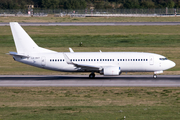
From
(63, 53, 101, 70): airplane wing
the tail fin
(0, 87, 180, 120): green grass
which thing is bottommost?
(0, 87, 180, 120): green grass

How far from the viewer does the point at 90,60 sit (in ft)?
140

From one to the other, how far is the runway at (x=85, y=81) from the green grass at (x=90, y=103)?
2596 millimetres

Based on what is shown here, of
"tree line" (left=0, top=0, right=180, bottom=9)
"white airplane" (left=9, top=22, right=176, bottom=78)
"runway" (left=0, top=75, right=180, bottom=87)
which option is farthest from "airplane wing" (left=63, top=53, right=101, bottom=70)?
"tree line" (left=0, top=0, right=180, bottom=9)

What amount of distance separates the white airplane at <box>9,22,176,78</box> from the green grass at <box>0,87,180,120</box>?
21.2 feet

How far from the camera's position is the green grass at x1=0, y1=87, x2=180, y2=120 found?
77.9ft

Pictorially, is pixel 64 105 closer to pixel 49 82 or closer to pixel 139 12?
pixel 49 82

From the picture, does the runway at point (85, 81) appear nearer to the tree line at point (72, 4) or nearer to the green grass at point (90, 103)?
the green grass at point (90, 103)

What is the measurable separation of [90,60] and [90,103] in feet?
48.0

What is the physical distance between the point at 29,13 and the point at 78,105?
134 metres

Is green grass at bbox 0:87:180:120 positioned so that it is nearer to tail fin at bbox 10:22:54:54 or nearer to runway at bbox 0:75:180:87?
runway at bbox 0:75:180:87

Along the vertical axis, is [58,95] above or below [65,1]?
below

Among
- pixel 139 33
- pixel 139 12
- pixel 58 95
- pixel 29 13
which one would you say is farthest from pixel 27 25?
pixel 58 95

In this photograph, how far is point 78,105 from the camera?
27891mm

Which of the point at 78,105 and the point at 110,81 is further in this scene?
the point at 110,81
